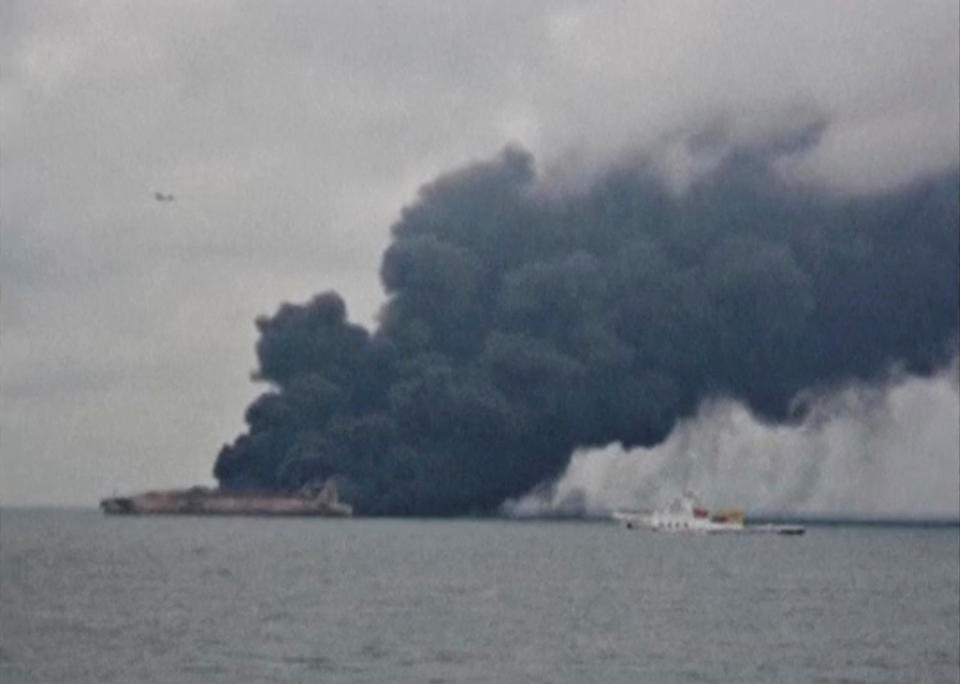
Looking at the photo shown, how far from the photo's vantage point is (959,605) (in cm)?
13162

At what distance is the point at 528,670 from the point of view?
8206 centimetres

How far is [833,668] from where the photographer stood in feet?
279

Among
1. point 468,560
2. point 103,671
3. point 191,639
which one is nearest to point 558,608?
point 191,639

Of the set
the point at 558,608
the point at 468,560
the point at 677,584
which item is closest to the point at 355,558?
the point at 468,560

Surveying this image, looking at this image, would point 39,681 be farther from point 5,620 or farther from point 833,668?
point 833,668

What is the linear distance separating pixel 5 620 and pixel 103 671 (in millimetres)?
27006

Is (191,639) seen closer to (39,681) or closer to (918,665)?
(39,681)

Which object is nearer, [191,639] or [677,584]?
[191,639]

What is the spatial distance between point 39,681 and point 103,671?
4.45 m

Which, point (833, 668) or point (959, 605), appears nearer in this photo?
point (833, 668)

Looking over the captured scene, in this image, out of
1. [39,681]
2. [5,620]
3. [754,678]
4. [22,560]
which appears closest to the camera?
[39,681]

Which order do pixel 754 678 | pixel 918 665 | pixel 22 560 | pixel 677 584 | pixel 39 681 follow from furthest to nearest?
pixel 22 560 < pixel 677 584 < pixel 918 665 < pixel 754 678 < pixel 39 681

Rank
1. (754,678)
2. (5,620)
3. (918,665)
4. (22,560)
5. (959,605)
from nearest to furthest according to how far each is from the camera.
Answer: (754,678) → (918,665) → (5,620) → (959,605) → (22,560)

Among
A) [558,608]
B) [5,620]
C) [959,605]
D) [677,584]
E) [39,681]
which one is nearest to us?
[39,681]
